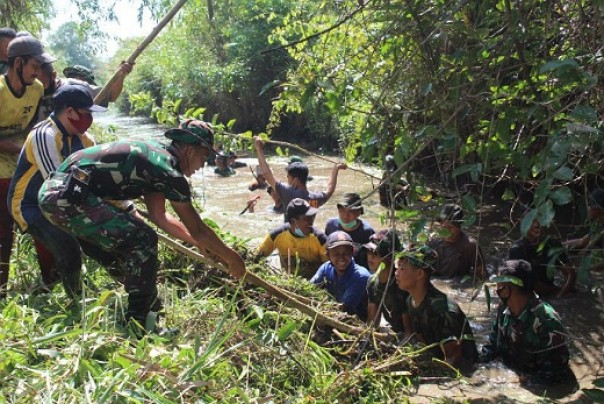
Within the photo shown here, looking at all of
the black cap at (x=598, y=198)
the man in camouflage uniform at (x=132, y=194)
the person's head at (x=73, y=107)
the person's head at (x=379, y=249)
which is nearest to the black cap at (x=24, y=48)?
the person's head at (x=73, y=107)

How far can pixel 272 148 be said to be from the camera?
60.3 feet

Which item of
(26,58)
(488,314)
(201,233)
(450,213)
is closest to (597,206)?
(488,314)

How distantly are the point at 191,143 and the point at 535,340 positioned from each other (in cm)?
243

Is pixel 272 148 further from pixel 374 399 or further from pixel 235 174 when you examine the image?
pixel 374 399

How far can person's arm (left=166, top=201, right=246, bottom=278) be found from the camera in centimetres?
341

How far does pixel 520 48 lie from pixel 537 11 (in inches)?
13.0

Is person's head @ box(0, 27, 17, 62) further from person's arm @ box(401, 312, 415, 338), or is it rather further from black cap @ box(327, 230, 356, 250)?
person's arm @ box(401, 312, 415, 338)

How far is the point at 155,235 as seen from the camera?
3.53 meters

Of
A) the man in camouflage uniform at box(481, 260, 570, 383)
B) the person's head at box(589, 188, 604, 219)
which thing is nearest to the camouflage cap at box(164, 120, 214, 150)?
the man in camouflage uniform at box(481, 260, 570, 383)

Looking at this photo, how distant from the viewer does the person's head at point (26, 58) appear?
4.29 metres

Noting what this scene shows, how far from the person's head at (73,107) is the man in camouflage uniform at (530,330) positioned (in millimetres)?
2697

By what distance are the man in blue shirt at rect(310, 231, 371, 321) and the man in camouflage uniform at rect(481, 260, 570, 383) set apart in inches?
40.6

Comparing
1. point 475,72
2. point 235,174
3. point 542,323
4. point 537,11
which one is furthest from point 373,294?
point 235,174

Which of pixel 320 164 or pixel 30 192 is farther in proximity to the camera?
pixel 320 164
